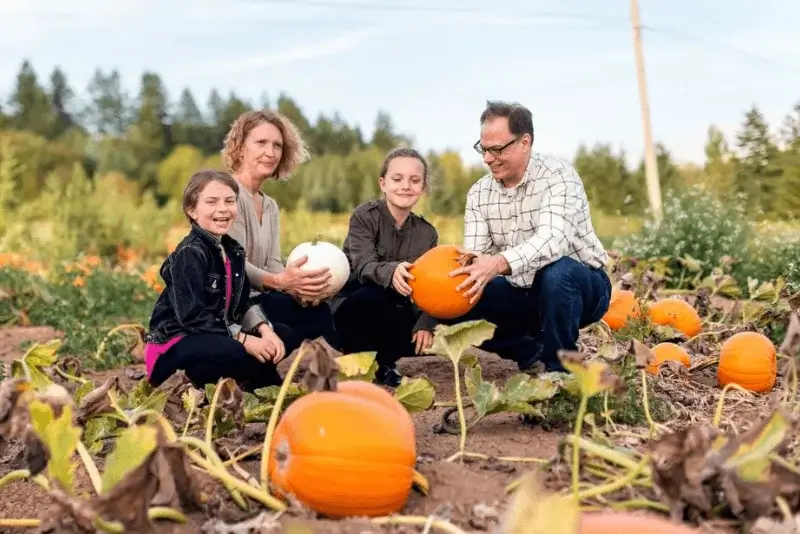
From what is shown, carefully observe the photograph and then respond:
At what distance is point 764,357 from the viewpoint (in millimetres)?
3801

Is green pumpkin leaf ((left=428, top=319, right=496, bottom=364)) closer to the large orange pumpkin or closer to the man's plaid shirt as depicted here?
the large orange pumpkin

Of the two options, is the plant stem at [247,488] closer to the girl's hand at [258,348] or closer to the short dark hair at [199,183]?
the girl's hand at [258,348]

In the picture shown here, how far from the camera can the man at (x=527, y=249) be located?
3.68 meters

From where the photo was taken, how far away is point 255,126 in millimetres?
4203

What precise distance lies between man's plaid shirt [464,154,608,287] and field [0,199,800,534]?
2.04 ft

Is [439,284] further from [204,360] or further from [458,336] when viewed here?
[204,360]


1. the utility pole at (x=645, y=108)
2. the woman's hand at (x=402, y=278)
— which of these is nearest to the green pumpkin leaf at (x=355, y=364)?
the woman's hand at (x=402, y=278)

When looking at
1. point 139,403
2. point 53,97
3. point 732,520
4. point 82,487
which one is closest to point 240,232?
point 139,403

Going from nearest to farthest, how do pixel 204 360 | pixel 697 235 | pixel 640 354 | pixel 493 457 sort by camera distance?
pixel 493 457
pixel 640 354
pixel 204 360
pixel 697 235

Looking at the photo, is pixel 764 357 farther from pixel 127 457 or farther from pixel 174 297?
pixel 127 457

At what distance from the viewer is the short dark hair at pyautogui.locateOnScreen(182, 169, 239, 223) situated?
11.7 ft

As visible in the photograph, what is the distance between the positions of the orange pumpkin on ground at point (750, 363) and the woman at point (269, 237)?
182cm

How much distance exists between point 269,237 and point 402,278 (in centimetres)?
88

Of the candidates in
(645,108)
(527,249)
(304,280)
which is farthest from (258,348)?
(645,108)
